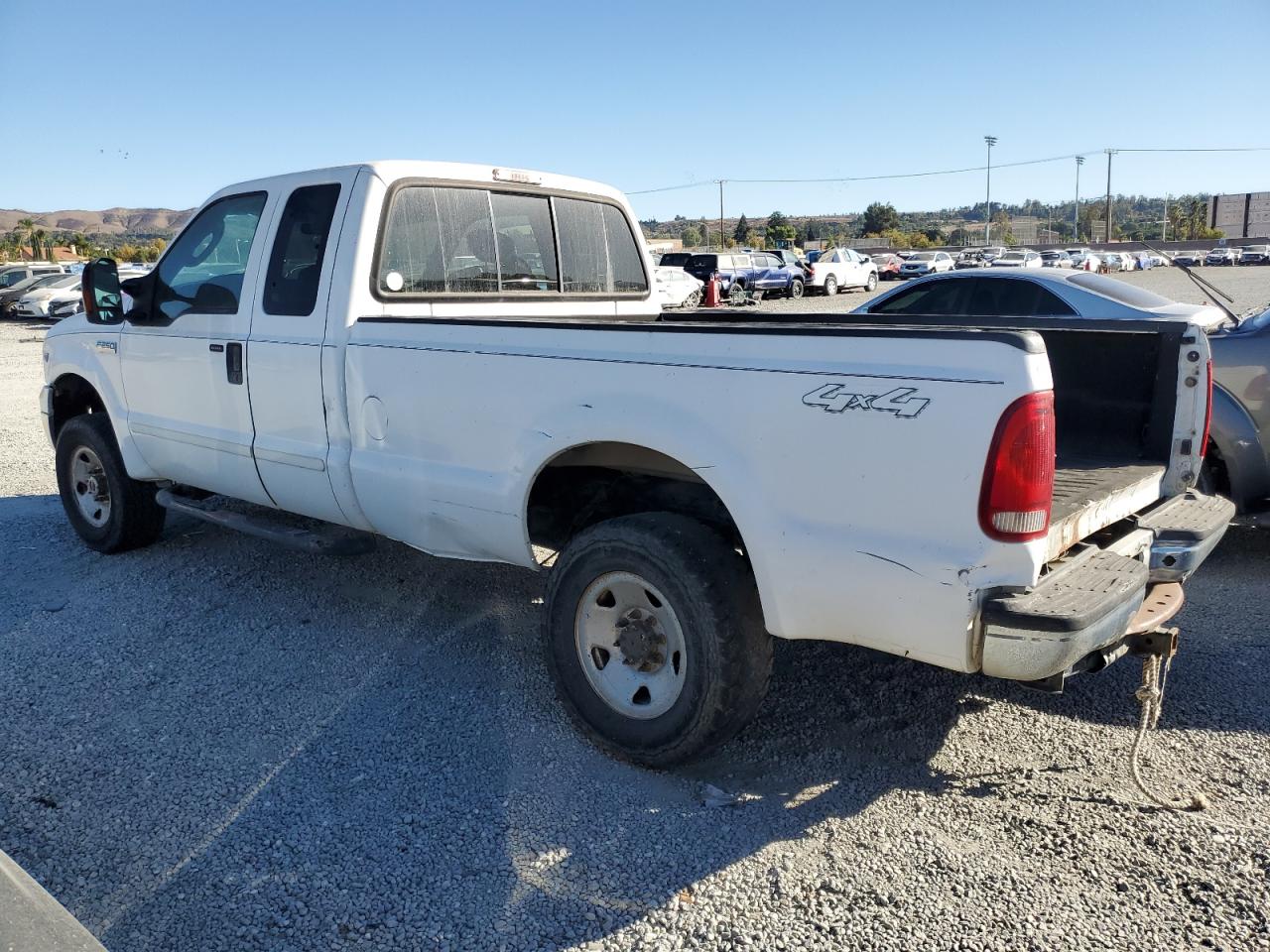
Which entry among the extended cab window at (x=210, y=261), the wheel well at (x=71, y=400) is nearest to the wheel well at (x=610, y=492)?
the extended cab window at (x=210, y=261)

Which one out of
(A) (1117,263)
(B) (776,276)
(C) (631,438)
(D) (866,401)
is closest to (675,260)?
(B) (776,276)

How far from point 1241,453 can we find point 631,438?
4.17 meters

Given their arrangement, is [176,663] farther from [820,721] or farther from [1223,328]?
[1223,328]

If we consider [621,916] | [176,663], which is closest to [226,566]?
[176,663]

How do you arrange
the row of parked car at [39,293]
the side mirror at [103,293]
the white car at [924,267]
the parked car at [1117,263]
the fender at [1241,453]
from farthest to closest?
the parked car at [1117,263]
the white car at [924,267]
the row of parked car at [39,293]
the fender at [1241,453]
the side mirror at [103,293]

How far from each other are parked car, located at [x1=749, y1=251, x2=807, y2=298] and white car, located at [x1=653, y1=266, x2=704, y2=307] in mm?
5189

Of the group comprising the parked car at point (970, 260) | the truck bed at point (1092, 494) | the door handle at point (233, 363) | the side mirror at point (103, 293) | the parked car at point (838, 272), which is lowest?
the parked car at point (970, 260)

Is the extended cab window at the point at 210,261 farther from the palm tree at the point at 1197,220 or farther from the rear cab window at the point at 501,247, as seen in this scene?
the palm tree at the point at 1197,220

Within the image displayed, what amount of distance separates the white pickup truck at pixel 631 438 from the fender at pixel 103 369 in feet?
0.08

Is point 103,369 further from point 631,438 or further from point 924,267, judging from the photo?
point 924,267

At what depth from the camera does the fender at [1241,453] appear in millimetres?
5848

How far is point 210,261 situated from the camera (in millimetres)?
5465

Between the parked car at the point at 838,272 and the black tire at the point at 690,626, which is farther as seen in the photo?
the parked car at the point at 838,272

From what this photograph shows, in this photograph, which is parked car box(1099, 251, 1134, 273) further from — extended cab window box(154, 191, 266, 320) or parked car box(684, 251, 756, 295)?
extended cab window box(154, 191, 266, 320)
